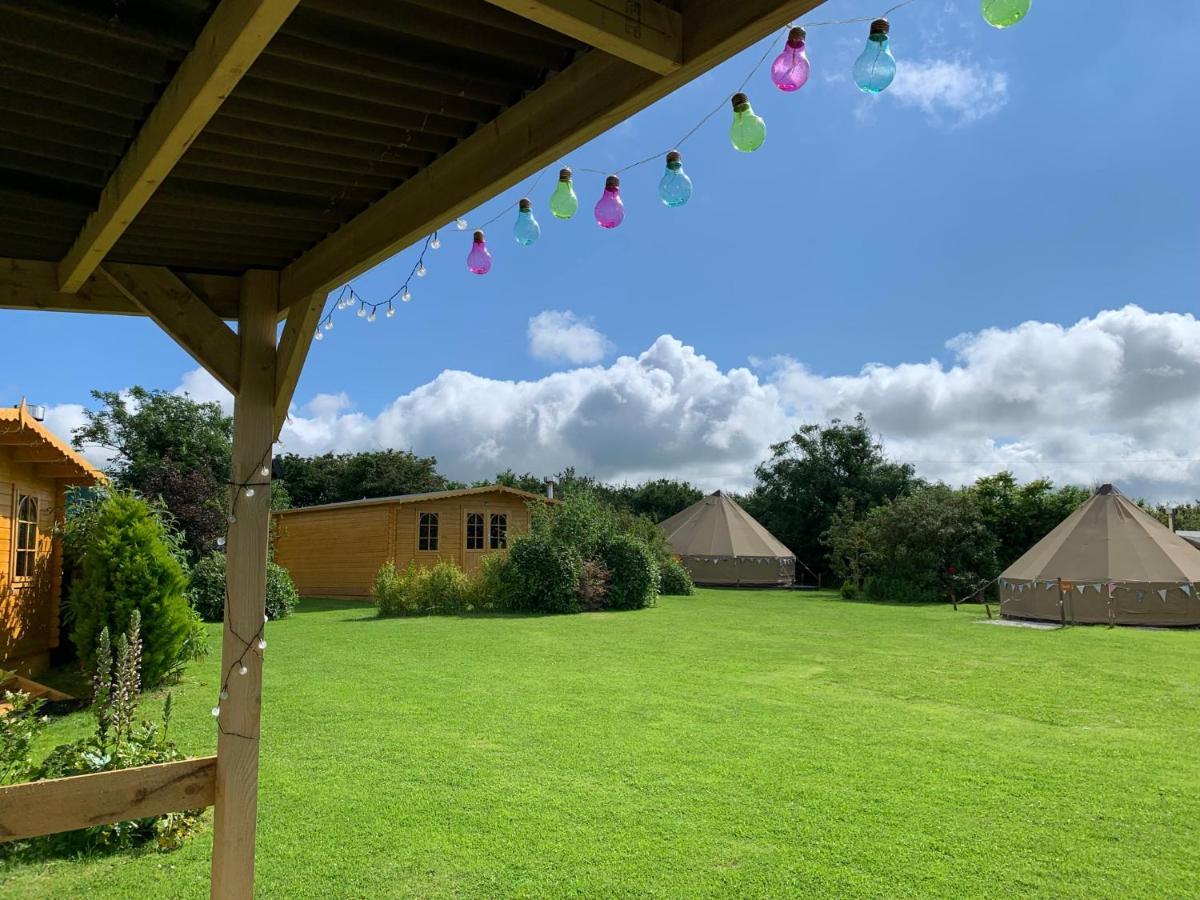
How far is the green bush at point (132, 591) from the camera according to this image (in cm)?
735

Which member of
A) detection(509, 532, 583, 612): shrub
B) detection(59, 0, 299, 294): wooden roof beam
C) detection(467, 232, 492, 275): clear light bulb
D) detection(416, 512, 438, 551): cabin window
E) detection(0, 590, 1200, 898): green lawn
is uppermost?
detection(59, 0, 299, 294): wooden roof beam

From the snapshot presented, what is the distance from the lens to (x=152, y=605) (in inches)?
293

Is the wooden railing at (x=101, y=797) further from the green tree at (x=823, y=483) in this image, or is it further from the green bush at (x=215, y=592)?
the green tree at (x=823, y=483)

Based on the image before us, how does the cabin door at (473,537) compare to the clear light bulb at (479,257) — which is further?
the cabin door at (473,537)

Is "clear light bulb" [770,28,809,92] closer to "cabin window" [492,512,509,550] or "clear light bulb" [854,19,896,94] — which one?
"clear light bulb" [854,19,896,94]

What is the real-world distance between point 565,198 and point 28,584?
891 cm

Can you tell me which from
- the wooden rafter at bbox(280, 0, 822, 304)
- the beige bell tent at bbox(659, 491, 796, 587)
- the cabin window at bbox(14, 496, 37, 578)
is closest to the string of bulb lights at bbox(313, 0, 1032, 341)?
the wooden rafter at bbox(280, 0, 822, 304)

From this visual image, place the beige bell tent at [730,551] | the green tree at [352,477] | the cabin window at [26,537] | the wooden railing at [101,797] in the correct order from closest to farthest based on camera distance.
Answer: the wooden railing at [101,797], the cabin window at [26,537], the beige bell tent at [730,551], the green tree at [352,477]

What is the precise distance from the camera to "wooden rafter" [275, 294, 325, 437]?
3.08m

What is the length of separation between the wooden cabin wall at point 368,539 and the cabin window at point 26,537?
10.4 m

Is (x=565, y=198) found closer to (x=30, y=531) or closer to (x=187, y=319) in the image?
(x=187, y=319)

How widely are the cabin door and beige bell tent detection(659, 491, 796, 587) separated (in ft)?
21.5

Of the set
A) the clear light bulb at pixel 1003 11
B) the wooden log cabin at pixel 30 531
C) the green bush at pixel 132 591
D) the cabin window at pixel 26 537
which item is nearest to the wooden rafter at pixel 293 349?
the clear light bulb at pixel 1003 11

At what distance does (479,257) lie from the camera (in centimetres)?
259
